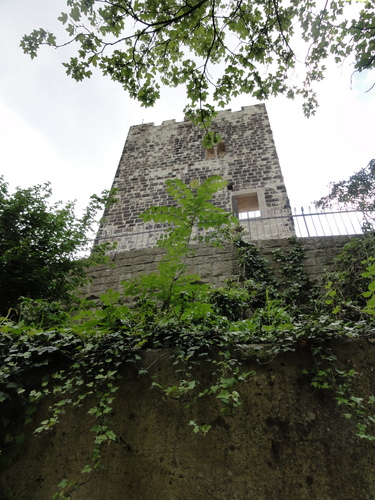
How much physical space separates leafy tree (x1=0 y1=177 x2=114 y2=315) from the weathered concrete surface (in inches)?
94.5

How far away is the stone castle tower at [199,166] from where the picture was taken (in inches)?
371

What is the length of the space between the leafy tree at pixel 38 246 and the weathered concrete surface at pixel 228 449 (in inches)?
94.5

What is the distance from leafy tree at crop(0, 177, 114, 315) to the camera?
389cm

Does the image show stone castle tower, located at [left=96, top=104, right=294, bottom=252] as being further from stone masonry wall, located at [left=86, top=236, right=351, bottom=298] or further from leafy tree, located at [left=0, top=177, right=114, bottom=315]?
leafy tree, located at [left=0, top=177, right=114, bottom=315]

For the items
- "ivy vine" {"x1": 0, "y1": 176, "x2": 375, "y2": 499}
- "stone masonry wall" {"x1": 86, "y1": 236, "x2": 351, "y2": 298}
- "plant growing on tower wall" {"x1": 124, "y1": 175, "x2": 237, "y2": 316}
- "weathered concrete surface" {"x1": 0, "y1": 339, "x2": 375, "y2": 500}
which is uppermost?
"stone masonry wall" {"x1": 86, "y1": 236, "x2": 351, "y2": 298}

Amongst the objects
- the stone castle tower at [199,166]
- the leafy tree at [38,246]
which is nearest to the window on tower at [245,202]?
the stone castle tower at [199,166]

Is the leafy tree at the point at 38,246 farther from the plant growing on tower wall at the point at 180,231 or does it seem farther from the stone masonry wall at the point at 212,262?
the plant growing on tower wall at the point at 180,231

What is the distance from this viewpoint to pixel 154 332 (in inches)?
90.8

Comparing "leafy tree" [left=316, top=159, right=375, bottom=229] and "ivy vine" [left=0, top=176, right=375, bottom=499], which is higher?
"leafy tree" [left=316, top=159, right=375, bottom=229]

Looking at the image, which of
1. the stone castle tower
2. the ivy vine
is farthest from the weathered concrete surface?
Result: the stone castle tower

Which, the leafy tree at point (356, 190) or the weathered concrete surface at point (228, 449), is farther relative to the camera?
the leafy tree at point (356, 190)

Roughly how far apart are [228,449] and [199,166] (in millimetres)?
9812

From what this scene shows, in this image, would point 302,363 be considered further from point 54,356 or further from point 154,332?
point 54,356

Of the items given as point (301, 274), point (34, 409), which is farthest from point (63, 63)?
point (301, 274)
